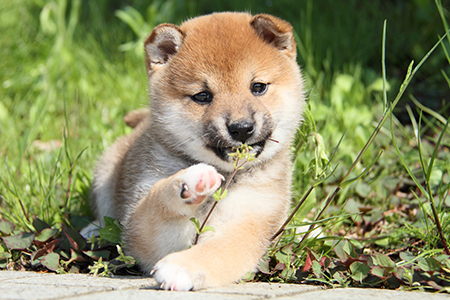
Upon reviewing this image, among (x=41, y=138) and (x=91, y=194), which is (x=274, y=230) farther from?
(x=41, y=138)

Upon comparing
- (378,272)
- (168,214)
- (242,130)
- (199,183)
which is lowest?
(378,272)

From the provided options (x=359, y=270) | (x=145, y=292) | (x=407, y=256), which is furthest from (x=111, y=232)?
(x=407, y=256)

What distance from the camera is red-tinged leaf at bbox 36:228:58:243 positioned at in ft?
9.25

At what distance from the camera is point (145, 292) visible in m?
1.88

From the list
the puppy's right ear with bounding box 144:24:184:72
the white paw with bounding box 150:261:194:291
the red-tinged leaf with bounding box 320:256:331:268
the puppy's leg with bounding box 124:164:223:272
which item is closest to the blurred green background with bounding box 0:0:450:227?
the red-tinged leaf with bounding box 320:256:331:268

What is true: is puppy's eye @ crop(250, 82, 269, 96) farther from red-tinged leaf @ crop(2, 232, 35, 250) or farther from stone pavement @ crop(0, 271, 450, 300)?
red-tinged leaf @ crop(2, 232, 35, 250)

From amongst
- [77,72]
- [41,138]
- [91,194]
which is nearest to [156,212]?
[91,194]

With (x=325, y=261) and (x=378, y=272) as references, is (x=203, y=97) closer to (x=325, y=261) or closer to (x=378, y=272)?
(x=325, y=261)

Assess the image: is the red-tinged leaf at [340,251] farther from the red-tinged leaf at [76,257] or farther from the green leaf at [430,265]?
the red-tinged leaf at [76,257]

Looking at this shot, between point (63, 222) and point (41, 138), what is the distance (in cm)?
175

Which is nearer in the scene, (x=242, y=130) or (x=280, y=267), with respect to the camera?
(x=242, y=130)

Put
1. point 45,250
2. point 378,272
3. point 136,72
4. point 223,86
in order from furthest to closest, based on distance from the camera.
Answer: point 136,72
point 45,250
point 223,86
point 378,272

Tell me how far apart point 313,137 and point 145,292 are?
1.23 meters

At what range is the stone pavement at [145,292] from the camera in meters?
1.78
